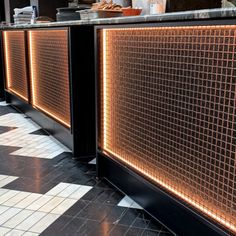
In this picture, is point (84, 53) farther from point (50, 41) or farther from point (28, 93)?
point (28, 93)

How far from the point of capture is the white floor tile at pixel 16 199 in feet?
7.82

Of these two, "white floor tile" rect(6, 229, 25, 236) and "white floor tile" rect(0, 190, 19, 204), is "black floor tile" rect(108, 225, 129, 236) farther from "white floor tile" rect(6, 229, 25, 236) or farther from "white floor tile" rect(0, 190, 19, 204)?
"white floor tile" rect(0, 190, 19, 204)

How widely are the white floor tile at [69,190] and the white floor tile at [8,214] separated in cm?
32

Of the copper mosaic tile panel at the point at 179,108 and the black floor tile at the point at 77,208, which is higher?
the copper mosaic tile panel at the point at 179,108

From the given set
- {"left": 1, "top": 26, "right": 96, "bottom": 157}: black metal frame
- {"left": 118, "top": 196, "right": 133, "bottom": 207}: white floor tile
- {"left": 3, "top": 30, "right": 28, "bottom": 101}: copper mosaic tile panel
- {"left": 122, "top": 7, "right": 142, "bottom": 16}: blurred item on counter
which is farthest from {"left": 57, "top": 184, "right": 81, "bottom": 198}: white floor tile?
{"left": 3, "top": 30, "right": 28, "bottom": 101}: copper mosaic tile panel

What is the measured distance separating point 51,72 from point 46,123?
2.11 feet

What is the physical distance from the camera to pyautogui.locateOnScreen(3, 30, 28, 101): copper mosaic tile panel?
4652 mm

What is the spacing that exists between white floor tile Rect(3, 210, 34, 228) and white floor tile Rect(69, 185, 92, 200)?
0.32 m

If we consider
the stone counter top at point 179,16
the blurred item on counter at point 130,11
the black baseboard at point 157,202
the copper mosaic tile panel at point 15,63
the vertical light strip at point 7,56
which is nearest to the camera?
the stone counter top at point 179,16

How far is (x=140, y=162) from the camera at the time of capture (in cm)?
228

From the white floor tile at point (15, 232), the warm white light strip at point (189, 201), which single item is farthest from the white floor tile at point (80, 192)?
the white floor tile at point (15, 232)

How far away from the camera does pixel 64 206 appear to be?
2.33 meters

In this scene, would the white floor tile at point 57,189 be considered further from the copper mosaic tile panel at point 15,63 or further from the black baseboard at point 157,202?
the copper mosaic tile panel at point 15,63

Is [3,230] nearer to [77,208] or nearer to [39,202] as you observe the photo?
[39,202]
